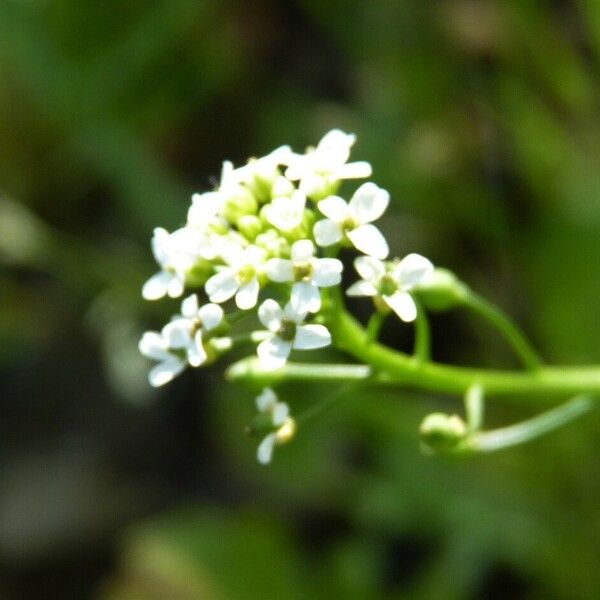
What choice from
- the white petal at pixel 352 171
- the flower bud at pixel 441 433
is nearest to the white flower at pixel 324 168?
the white petal at pixel 352 171

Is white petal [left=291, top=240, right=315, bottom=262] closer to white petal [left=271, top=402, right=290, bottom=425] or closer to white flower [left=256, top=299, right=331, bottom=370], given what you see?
white flower [left=256, top=299, right=331, bottom=370]

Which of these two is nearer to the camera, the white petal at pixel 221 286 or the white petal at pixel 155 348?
the white petal at pixel 221 286

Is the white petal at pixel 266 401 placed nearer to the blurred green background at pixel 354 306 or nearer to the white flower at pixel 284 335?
the white flower at pixel 284 335

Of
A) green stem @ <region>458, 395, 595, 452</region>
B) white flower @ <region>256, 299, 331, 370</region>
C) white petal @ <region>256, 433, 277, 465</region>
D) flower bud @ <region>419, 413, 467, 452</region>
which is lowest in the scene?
green stem @ <region>458, 395, 595, 452</region>

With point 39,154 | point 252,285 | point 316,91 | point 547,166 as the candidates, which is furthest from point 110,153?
point 252,285

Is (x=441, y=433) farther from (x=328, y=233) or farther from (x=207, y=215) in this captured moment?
(x=207, y=215)

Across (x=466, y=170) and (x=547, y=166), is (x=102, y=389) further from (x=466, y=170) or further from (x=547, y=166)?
(x=547, y=166)

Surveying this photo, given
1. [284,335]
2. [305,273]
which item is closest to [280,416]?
[284,335]

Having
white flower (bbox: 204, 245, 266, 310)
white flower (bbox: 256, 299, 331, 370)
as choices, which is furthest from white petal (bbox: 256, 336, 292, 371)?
white flower (bbox: 204, 245, 266, 310)
